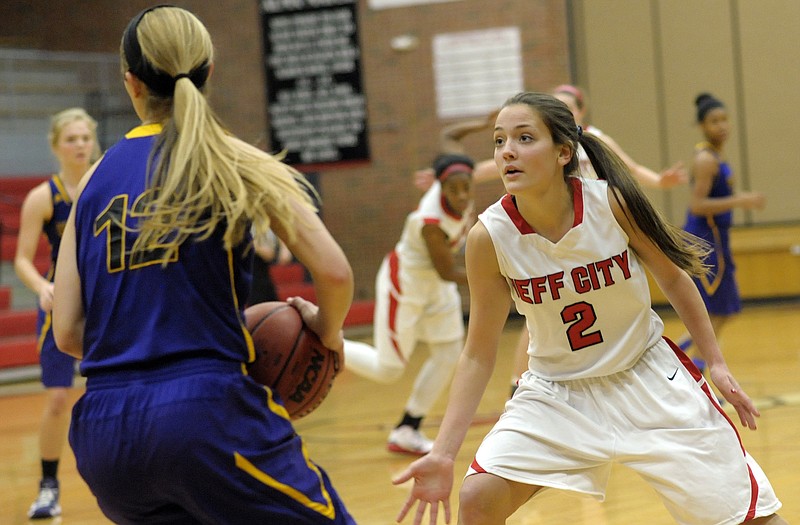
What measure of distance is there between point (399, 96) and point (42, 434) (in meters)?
8.37

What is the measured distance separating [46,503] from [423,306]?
213 centimetres

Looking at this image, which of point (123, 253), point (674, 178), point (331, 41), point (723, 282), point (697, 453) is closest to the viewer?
point (123, 253)

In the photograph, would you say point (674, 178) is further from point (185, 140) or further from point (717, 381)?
point (185, 140)

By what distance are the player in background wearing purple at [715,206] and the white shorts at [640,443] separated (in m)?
3.79

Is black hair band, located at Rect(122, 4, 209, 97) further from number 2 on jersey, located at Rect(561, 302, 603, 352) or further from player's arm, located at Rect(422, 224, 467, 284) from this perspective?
player's arm, located at Rect(422, 224, 467, 284)

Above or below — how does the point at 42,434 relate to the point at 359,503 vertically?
above

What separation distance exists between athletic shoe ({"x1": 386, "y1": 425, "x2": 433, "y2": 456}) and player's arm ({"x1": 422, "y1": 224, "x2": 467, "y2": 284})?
0.83 m

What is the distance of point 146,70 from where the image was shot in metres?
1.96

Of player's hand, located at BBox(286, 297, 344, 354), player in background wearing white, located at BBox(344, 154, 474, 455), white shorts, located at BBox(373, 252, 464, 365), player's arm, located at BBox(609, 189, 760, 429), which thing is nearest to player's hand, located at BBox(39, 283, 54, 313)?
player in background wearing white, located at BBox(344, 154, 474, 455)

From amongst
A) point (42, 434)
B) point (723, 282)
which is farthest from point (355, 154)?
point (42, 434)

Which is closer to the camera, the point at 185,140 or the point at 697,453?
the point at 185,140

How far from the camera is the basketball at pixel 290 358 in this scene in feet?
6.78

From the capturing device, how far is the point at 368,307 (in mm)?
12125

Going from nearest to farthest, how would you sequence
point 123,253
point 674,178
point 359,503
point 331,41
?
point 123,253
point 359,503
point 674,178
point 331,41
